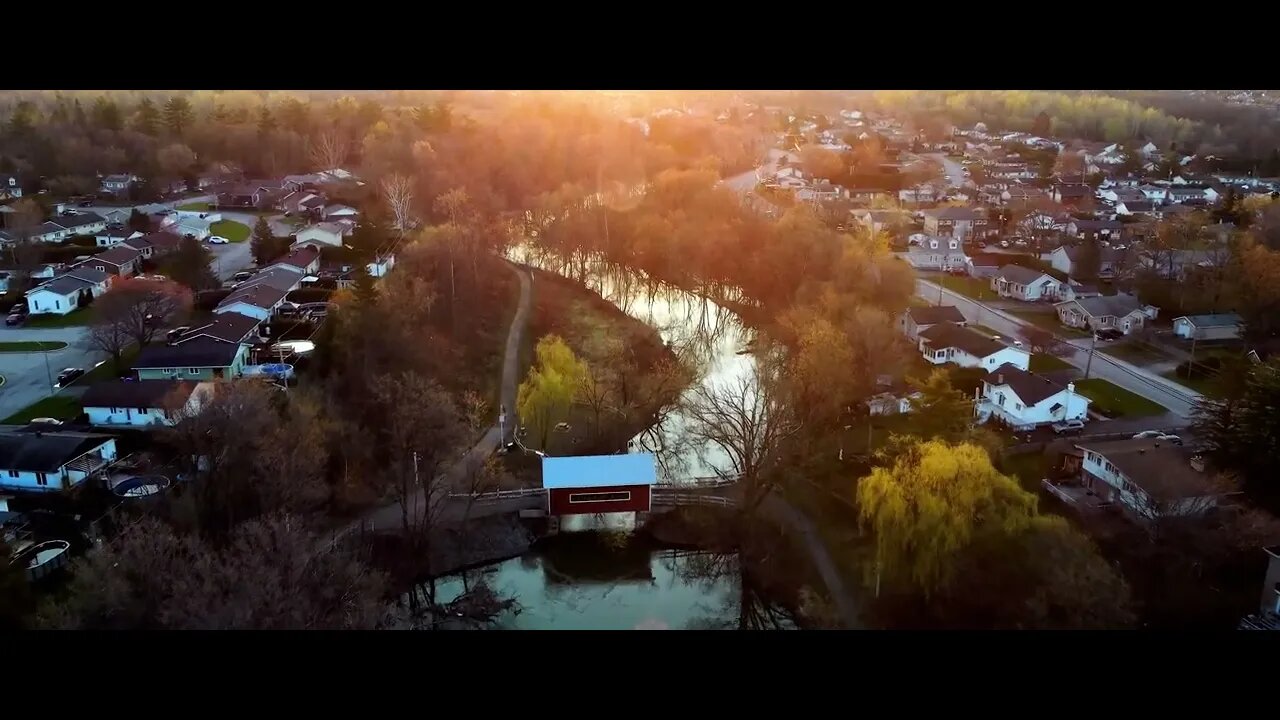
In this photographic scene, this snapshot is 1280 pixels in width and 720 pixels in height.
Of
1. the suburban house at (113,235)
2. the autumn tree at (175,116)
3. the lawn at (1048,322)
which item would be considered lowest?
the lawn at (1048,322)

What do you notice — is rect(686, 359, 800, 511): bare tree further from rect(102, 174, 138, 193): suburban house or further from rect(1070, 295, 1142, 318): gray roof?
rect(102, 174, 138, 193): suburban house

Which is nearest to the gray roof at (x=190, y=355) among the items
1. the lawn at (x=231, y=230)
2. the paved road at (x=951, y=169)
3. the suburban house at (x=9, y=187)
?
the lawn at (x=231, y=230)

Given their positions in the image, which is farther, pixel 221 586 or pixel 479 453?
pixel 479 453

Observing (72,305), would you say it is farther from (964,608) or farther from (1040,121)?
(1040,121)

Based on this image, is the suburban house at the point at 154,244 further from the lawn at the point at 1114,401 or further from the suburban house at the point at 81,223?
the lawn at the point at 1114,401

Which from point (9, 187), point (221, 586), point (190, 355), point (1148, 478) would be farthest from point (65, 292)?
point (1148, 478)

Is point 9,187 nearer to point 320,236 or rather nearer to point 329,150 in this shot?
point 329,150
